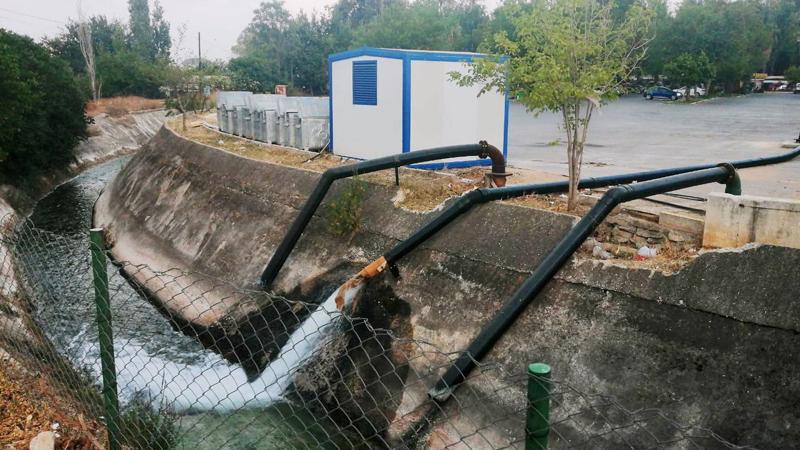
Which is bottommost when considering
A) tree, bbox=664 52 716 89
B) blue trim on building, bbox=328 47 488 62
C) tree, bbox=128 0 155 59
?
blue trim on building, bbox=328 47 488 62

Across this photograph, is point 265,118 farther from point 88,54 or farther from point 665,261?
point 88,54

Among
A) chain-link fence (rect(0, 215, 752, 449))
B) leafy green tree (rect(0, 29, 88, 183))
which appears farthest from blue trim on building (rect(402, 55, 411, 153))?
leafy green tree (rect(0, 29, 88, 183))

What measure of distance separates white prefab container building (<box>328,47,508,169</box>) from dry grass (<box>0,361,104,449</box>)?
9961mm

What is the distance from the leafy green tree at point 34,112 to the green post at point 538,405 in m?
22.6

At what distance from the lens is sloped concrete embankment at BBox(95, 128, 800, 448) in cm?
641

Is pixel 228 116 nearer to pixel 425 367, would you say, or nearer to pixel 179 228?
pixel 179 228

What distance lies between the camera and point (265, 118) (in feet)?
70.2

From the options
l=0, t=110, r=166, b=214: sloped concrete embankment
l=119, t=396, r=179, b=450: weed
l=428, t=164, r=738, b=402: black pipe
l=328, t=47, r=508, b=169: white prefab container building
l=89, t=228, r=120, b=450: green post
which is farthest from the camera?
l=0, t=110, r=166, b=214: sloped concrete embankment

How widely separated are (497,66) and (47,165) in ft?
81.8

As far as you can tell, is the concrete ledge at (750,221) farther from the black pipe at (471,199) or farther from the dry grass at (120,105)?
the dry grass at (120,105)

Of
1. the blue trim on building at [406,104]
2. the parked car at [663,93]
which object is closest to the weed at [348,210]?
the blue trim on building at [406,104]

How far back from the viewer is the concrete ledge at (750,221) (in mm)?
7113

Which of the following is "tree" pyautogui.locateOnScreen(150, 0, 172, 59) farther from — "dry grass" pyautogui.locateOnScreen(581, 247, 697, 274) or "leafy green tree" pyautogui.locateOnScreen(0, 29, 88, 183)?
"dry grass" pyautogui.locateOnScreen(581, 247, 697, 274)

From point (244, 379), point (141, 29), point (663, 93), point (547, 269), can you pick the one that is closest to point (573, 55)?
point (547, 269)
